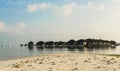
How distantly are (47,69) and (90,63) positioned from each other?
137 inches

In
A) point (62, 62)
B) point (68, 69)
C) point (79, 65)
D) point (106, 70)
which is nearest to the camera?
point (106, 70)

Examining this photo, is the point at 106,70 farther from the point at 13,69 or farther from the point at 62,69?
the point at 13,69

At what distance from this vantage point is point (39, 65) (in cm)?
1814

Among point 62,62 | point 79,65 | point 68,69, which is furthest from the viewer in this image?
point 62,62

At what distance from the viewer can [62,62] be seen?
744 inches

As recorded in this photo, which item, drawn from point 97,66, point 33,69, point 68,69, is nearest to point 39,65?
point 33,69

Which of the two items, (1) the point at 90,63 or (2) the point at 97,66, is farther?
(1) the point at 90,63

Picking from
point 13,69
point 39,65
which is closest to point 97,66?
point 39,65

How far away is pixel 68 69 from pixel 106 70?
8.27 feet

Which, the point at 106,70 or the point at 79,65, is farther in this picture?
the point at 79,65

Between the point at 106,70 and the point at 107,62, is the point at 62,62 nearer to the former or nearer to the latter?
the point at 107,62

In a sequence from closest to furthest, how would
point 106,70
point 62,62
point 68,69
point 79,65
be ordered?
point 106,70 → point 68,69 → point 79,65 → point 62,62

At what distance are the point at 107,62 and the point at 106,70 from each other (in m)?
2.73

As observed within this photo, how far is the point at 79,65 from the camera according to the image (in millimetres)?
17266
